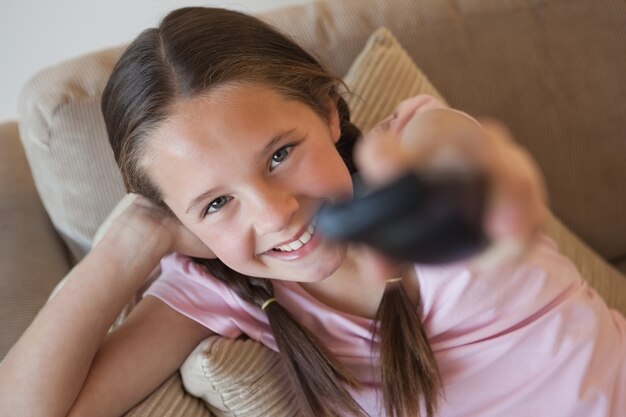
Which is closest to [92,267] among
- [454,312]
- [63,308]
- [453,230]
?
[63,308]

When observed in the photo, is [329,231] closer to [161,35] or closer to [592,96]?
[161,35]

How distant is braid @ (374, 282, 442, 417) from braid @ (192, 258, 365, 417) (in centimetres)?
5

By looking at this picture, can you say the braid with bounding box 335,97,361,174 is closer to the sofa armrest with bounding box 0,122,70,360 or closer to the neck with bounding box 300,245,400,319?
the neck with bounding box 300,245,400,319

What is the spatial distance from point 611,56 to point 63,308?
106 cm

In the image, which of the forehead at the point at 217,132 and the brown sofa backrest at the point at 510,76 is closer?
the forehead at the point at 217,132

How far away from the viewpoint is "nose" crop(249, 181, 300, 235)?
773 millimetres

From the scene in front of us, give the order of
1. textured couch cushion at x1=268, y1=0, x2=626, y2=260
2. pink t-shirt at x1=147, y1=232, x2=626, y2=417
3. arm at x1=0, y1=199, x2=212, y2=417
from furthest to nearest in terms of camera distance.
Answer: textured couch cushion at x1=268, y1=0, x2=626, y2=260, pink t-shirt at x1=147, y1=232, x2=626, y2=417, arm at x1=0, y1=199, x2=212, y2=417

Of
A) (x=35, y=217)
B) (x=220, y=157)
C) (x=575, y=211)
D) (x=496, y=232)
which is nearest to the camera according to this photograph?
(x=496, y=232)

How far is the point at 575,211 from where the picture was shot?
53.6 inches

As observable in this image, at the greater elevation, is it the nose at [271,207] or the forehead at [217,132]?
the forehead at [217,132]

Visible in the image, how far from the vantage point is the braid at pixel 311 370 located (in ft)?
3.03

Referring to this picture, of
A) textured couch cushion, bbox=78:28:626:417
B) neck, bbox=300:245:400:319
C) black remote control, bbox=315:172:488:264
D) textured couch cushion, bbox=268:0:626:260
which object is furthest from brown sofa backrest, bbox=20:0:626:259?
black remote control, bbox=315:172:488:264

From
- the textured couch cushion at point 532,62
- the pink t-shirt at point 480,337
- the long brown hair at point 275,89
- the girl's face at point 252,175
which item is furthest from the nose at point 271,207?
the textured couch cushion at point 532,62

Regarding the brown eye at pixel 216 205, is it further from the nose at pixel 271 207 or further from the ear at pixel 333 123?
the ear at pixel 333 123
